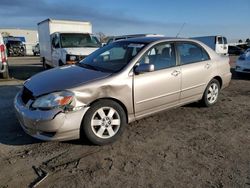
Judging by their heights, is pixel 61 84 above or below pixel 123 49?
below

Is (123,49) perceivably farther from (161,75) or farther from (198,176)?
(198,176)

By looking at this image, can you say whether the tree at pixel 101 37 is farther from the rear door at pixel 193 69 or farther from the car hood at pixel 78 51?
the rear door at pixel 193 69

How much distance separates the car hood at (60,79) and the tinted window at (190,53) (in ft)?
5.71

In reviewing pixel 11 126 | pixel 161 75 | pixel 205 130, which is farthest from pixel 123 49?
pixel 11 126

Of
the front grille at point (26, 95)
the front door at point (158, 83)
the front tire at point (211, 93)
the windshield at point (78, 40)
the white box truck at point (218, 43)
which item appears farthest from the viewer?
the white box truck at point (218, 43)

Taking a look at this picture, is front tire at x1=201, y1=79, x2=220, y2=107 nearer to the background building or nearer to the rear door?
the rear door

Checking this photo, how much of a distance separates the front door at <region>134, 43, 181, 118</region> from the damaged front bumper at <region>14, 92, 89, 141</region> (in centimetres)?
103

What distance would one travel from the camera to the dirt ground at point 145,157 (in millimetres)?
3074

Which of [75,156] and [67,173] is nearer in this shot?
[67,173]

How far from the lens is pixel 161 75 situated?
15.1ft

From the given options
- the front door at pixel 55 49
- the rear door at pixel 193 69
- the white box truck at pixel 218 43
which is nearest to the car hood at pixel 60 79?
the rear door at pixel 193 69

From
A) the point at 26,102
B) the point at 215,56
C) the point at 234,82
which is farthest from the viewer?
the point at 234,82

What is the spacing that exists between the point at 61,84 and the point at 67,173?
4.28 ft

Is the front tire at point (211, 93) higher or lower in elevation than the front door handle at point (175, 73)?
lower
